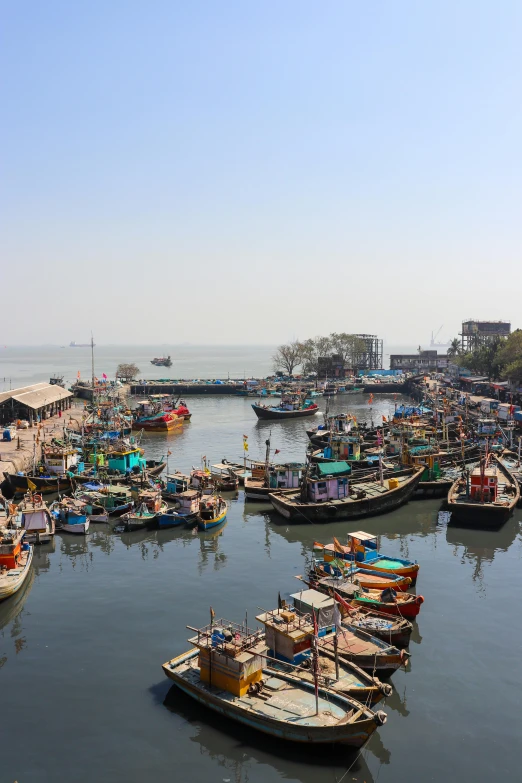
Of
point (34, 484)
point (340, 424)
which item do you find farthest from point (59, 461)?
point (340, 424)

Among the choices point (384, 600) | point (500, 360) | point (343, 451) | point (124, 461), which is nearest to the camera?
point (384, 600)

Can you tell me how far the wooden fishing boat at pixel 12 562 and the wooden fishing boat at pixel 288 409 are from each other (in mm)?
71304

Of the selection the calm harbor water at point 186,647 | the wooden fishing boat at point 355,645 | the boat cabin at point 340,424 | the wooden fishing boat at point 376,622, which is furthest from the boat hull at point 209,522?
the boat cabin at point 340,424

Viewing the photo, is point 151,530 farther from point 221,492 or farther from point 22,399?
point 22,399

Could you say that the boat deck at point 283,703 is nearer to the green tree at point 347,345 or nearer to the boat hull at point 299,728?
the boat hull at point 299,728

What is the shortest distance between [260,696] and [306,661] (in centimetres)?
235

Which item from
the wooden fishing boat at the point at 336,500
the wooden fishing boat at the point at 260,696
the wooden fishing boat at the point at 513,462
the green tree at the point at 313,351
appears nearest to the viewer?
the wooden fishing boat at the point at 260,696

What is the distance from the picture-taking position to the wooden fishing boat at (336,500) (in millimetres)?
45031

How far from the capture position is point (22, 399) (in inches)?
3329

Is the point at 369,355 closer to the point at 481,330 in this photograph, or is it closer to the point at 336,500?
the point at 481,330

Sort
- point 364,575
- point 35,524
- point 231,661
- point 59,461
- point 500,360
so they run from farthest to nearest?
A: point 500,360 → point 59,461 → point 35,524 → point 364,575 → point 231,661

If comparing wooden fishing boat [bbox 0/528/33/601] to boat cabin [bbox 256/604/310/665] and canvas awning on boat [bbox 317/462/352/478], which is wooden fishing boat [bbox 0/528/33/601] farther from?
canvas awning on boat [bbox 317/462/352/478]

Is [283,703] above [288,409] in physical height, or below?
below

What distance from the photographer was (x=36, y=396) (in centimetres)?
8956
